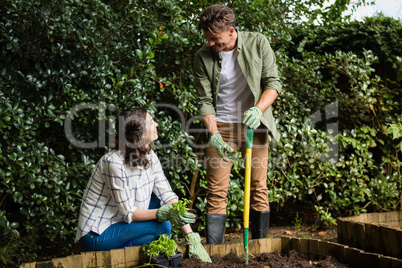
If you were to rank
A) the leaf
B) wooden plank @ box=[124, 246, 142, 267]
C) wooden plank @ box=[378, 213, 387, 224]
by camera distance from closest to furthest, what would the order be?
1. wooden plank @ box=[124, 246, 142, 267]
2. the leaf
3. wooden plank @ box=[378, 213, 387, 224]

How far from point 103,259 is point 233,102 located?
1.36 m

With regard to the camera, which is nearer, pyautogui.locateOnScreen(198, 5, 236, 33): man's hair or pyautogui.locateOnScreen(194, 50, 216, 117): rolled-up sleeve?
pyautogui.locateOnScreen(198, 5, 236, 33): man's hair

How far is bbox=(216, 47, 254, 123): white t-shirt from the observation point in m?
2.95

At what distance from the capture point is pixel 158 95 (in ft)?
11.7

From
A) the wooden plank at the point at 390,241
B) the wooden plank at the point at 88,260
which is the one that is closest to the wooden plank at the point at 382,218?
the wooden plank at the point at 390,241

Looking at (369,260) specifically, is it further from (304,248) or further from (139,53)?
(139,53)

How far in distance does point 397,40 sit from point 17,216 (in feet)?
12.8

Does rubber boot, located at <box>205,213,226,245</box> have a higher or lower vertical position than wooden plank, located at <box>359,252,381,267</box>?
higher

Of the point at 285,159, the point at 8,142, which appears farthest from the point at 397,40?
the point at 8,142

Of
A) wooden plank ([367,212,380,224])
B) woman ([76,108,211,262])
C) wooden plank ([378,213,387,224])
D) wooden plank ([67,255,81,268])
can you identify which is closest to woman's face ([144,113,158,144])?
woman ([76,108,211,262])

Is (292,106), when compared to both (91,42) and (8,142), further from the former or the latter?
(8,142)

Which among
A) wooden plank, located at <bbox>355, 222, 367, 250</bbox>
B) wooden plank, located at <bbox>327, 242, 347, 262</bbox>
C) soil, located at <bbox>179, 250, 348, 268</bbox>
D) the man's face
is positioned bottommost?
soil, located at <bbox>179, 250, 348, 268</bbox>

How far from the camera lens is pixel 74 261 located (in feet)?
6.91

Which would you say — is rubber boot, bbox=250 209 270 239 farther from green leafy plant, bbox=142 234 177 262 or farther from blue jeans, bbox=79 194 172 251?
green leafy plant, bbox=142 234 177 262
